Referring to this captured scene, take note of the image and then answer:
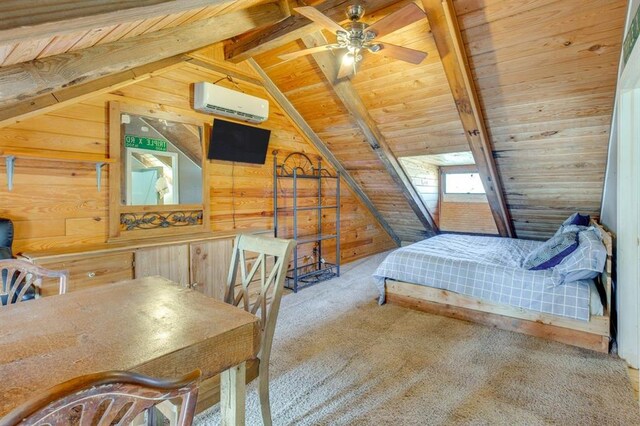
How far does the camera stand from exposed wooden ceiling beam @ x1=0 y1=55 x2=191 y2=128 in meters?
2.09

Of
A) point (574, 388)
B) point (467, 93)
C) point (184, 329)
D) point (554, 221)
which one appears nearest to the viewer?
point (184, 329)

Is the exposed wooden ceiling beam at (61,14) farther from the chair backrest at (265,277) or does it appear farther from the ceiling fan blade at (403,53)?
the ceiling fan blade at (403,53)

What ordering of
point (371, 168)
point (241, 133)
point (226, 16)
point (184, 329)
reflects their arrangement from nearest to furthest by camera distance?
point (184, 329) → point (226, 16) → point (241, 133) → point (371, 168)

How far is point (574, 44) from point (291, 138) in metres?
2.98

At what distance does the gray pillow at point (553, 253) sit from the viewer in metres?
2.67

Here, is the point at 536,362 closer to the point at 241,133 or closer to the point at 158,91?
the point at 241,133

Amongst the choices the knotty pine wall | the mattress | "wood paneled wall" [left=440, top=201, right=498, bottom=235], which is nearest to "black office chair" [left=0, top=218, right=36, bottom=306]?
the knotty pine wall

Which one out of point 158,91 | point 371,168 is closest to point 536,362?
point 371,168

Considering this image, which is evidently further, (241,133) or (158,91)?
(241,133)

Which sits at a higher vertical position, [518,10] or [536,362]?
[518,10]

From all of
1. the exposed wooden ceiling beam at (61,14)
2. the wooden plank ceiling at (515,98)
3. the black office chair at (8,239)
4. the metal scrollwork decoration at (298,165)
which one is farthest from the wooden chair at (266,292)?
the metal scrollwork decoration at (298,165)

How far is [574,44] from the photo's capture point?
241cm

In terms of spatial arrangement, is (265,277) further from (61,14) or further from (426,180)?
(426,180)

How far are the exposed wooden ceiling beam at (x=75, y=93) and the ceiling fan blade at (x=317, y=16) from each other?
5.09ft
